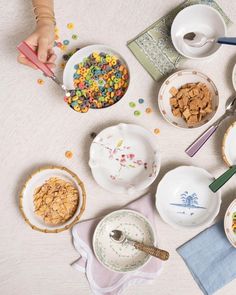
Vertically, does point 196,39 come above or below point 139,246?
above

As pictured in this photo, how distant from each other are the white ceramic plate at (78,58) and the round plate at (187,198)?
30 centimetres

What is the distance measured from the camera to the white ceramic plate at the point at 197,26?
40.9 inches

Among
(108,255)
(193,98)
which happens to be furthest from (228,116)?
(108,255)

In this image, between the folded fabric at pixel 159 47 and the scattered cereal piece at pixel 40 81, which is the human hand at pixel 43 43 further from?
the folded fabric at pixel 159 47

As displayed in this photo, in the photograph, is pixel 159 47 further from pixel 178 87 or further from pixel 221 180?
pixel 221 180

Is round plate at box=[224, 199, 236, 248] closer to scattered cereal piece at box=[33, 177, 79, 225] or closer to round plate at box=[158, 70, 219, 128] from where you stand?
round plate at box=[158, 70, 219, 128]

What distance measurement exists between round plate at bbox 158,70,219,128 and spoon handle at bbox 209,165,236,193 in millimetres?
125

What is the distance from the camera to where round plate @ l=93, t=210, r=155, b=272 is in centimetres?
103

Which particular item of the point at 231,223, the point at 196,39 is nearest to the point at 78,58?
the point at 196,39

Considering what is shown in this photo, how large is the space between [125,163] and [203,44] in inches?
13.5

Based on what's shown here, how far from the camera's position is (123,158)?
106cm

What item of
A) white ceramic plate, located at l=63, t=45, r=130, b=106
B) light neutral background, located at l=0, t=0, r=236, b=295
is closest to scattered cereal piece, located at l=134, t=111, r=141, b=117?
light neutral background, located at l=0, t=0, r=236, b=295

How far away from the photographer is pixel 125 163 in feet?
3.47

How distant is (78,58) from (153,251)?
485 millimetres
